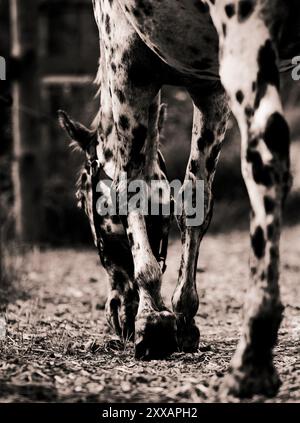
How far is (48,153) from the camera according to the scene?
34.2 feet

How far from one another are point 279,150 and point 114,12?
141cm

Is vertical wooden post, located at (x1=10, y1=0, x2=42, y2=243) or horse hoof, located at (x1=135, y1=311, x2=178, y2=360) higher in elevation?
vertical wooden post, located at (x1=10, y1=0, x2=42, y2=243)

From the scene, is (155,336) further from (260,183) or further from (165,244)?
(260,183)

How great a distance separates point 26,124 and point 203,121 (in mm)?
4976

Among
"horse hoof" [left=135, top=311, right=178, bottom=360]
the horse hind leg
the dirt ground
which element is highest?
the horse hind leg

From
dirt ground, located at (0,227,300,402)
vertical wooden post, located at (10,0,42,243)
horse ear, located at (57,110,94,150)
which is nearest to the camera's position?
dirt ground, located at (0,227,300,402)

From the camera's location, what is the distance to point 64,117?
4.62 m

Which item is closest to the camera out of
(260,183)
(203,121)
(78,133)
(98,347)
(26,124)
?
(260,183)

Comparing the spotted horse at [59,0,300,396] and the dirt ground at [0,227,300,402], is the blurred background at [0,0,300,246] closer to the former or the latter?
the dirt ground at [0,227,300,402]

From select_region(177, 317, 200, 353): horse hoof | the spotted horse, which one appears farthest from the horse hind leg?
select_region(177, 317, 200, 353): horse hoof

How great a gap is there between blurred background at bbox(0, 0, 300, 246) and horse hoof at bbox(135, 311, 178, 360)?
2.80m

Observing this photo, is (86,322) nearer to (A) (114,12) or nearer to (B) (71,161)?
(A) (114,12)

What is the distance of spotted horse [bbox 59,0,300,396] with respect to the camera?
2912 millimetres

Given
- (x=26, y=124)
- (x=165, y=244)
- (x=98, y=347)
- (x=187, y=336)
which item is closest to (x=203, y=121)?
(x=165, y=244)
